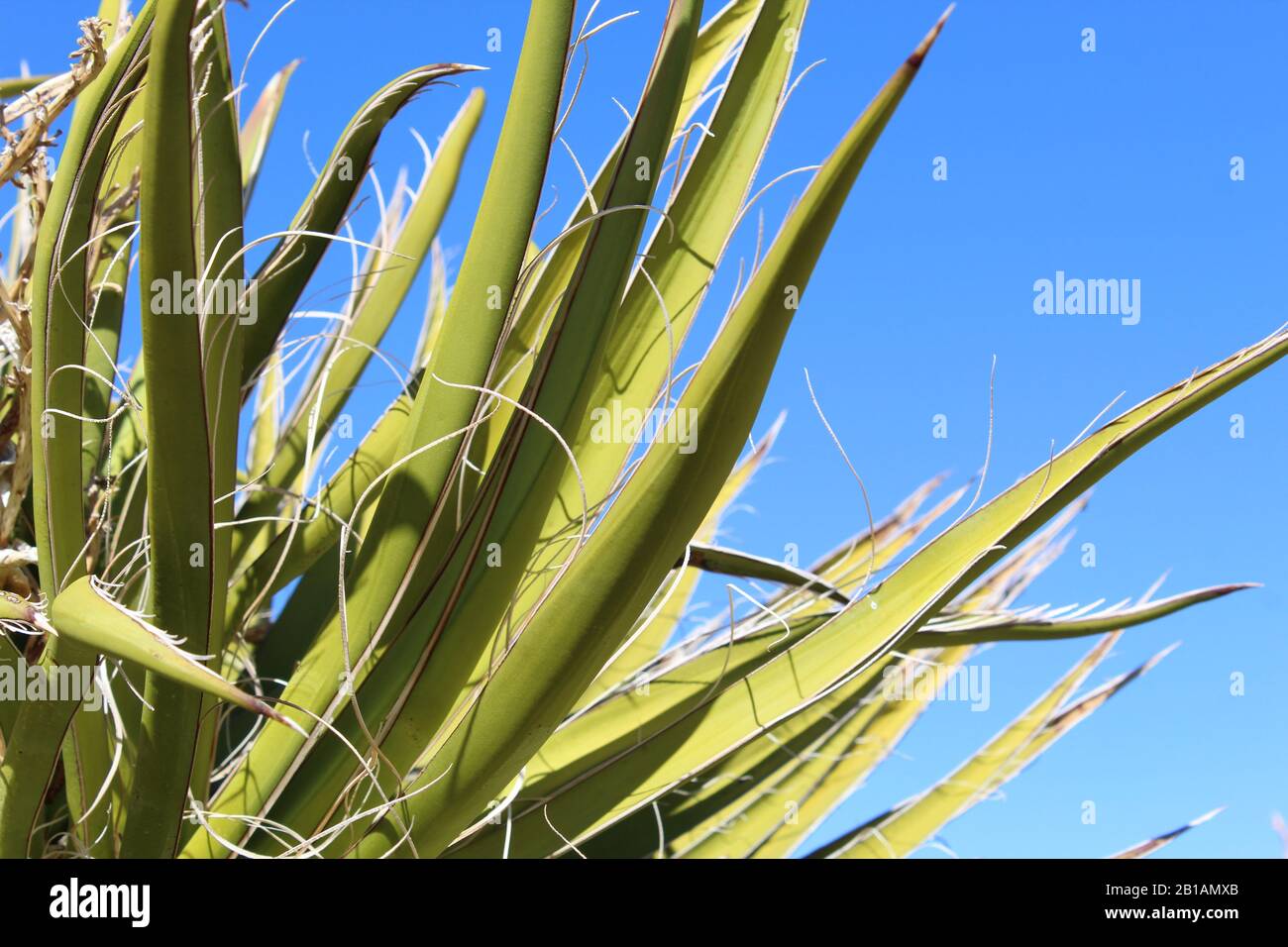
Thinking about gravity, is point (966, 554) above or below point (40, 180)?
below

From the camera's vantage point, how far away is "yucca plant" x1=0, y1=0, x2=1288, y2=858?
2.94 feet

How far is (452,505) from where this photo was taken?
113cm

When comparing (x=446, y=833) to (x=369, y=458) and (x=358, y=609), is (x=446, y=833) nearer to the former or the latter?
(x=358, y=609)

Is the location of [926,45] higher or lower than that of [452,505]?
higher

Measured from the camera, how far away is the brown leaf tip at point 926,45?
0.83 metres

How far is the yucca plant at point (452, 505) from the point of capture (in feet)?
2.94

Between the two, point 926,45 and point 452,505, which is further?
point 452,505

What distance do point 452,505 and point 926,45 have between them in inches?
24.1

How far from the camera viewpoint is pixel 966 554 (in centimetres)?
114

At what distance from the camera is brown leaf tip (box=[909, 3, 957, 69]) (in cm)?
83

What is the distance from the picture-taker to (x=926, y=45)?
2.76 ft
